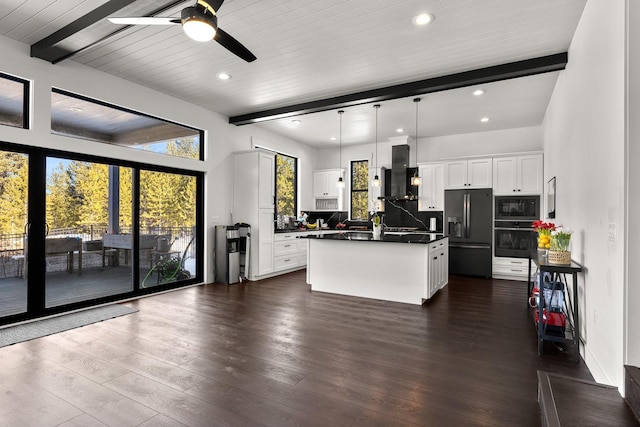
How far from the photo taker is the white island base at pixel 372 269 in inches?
178

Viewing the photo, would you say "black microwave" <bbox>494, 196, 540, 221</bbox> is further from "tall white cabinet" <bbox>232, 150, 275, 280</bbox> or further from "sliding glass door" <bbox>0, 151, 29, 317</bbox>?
"sliding glass door" <bbox>0, 151, 29, 317</bbox>

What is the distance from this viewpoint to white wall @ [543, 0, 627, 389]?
2.04 m

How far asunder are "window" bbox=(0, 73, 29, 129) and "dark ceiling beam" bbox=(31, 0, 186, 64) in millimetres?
357

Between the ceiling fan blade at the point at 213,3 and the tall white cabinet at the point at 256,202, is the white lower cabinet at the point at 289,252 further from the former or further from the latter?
the ceiling fan blade at the point at 213,3

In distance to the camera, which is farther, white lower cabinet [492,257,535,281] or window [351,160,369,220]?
→ window [351,160,369,220]

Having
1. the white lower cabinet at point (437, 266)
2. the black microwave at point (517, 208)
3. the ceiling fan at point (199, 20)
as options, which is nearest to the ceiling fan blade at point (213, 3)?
the ceiling fan at point (199, 20)

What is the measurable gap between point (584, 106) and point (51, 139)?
5417 mm

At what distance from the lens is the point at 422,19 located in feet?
10.2

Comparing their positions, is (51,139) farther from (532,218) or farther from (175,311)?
(532,218)

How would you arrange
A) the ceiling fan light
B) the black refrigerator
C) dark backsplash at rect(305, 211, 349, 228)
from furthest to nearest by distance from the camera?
dark backsplash at rect(305, 211, 349, 228), the black refrigerator, the ceiling fan light

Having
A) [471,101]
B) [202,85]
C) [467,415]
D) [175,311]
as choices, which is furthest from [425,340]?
[202,85]

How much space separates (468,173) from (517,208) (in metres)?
1.09

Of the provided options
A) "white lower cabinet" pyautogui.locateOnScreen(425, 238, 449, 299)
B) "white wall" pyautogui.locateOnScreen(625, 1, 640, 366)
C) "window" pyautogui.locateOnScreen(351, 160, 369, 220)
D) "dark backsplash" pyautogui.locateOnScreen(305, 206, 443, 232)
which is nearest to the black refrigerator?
"dark backsplash" pyautogui.locateOnScreen(305, 206, 443, 232)

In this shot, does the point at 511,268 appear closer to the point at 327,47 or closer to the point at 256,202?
the point at 256,202
